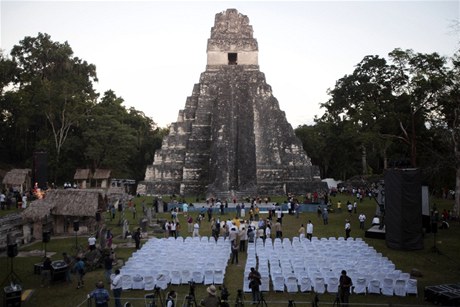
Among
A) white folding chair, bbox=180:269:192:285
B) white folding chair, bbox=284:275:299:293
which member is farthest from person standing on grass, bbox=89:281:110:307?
white folding chair, bbox=284:275:299:293

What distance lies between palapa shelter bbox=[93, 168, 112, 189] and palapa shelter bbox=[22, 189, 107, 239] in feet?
73.4

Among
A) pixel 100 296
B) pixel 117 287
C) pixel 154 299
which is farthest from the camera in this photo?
pixel 117 287

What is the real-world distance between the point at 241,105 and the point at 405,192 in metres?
27.5

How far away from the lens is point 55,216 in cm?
2381

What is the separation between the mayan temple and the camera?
4056cm

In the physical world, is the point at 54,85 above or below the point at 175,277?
above

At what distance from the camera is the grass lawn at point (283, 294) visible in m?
13.1

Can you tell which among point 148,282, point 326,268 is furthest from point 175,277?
point 326,268

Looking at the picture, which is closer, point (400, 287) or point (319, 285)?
point (400, 287)

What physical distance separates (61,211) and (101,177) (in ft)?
78.0

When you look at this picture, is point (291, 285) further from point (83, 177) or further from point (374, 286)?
point (83, 177)

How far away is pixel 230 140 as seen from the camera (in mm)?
42344

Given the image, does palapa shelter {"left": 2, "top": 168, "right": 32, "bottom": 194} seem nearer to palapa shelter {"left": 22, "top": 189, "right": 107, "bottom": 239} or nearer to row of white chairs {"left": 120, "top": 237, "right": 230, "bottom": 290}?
palapa shelter {"left": 22, "top": 189, "right": 107, "bottom": 239}

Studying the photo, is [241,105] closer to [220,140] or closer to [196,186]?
[220,140]
